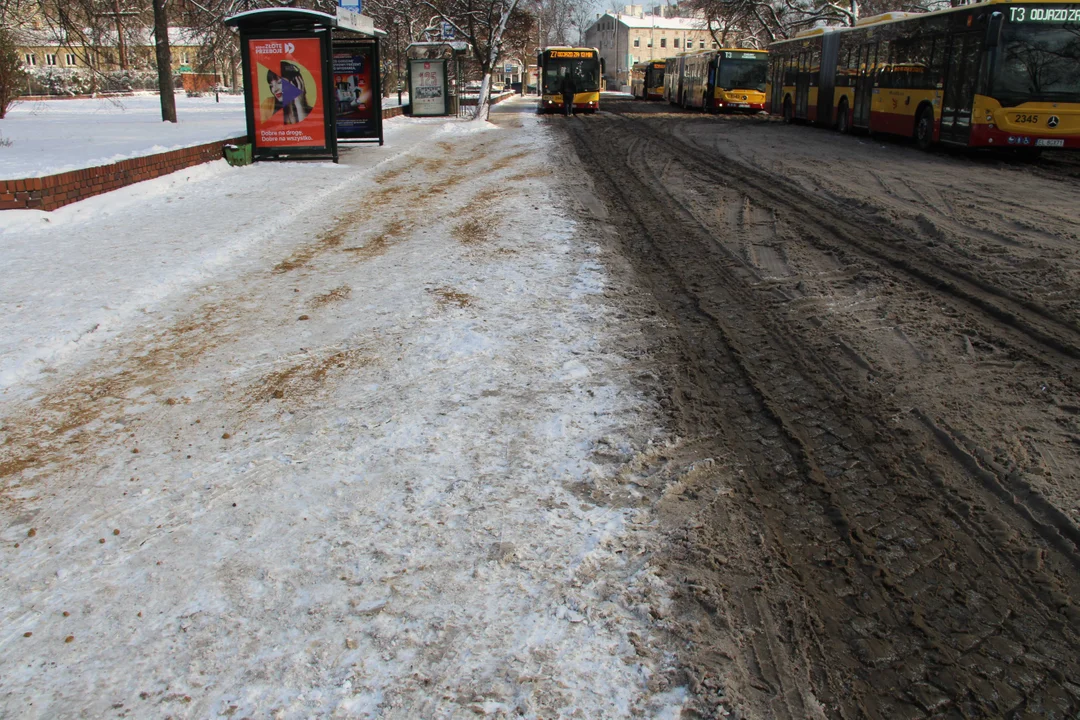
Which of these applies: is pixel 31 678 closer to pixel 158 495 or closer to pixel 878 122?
pixel 158 495

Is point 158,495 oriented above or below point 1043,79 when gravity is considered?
below

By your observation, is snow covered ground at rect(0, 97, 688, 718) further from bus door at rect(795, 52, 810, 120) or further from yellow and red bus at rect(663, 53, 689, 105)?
yellow and red bus at rect(663, 53, 689, 105)

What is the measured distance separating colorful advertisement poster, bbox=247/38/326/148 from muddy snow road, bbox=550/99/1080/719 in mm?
8086

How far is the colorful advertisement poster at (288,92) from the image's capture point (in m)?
14.9

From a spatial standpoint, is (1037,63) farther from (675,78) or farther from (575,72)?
(675,78)

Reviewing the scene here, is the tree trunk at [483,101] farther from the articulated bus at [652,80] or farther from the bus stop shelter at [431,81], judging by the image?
the articulated bus at [652,80]

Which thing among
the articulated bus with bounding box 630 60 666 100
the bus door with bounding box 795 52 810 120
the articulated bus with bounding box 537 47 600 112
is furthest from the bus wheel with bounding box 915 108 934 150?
the articulated bus with bounding box 630 60 666 100

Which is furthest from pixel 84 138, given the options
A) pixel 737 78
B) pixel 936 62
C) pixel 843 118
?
pixel 737 78

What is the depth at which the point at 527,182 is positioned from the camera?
13977mm

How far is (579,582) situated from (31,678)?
1.85 metres

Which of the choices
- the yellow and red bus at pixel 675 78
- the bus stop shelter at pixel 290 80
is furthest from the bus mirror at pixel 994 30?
the yellow and red bus at pixel 675 78

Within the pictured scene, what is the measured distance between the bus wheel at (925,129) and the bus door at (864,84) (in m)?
3.64

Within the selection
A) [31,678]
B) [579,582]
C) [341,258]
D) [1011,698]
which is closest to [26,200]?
[341,258]

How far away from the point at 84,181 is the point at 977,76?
16.2 metres
